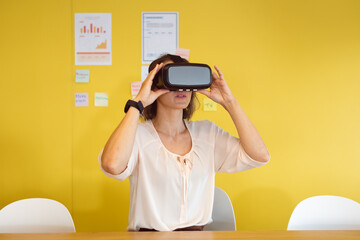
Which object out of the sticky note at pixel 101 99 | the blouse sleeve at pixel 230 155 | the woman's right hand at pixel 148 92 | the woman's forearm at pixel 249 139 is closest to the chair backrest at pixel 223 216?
the blouse sleeve at pixel 230 155

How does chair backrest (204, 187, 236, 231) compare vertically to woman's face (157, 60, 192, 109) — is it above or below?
below

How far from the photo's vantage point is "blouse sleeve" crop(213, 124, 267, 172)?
4.06ft

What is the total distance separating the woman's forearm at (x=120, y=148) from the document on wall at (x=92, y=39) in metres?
1.04

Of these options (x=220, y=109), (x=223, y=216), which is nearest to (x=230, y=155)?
(x=223, y=216)

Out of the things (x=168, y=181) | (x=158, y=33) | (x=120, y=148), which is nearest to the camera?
(x=120, y=148)

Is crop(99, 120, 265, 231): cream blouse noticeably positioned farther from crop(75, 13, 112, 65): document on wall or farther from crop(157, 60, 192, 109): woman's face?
crop(75, 13, 112, 65): document on wall

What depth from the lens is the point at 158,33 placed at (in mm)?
1980

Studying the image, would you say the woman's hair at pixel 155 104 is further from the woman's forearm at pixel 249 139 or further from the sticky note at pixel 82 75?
the sticky note at pixel 82 75

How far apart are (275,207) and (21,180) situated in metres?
1.81

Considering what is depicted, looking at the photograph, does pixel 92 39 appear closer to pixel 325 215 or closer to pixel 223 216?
pixel 223 216

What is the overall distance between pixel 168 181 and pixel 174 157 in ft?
0.33

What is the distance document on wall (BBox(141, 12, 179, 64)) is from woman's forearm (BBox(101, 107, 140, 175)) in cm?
100

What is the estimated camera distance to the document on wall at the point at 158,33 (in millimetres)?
1975

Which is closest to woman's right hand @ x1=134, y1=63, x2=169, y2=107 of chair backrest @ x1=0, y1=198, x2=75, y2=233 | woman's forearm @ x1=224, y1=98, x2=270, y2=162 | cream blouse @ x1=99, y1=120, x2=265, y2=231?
cream blouse @ x1=99, y1=120, x2=265, y2=231
